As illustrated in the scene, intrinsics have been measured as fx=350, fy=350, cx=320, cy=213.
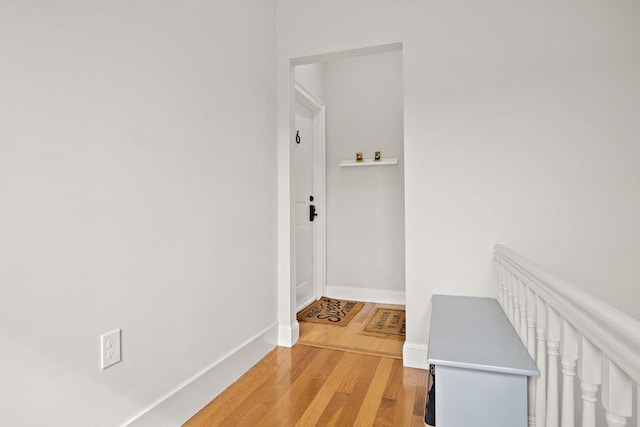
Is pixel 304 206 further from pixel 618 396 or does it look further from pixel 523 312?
pixel 618 396

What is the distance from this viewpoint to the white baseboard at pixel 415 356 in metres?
2.23

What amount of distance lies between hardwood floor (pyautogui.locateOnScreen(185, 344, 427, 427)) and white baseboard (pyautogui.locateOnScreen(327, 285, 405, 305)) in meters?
1.30

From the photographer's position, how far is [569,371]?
98 centimetres

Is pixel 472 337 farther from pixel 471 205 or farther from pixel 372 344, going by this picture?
pixel 372 344

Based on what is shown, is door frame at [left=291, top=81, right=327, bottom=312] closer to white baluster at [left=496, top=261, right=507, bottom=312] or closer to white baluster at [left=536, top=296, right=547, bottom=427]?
white baluster at [left=496, top=261, right=507, bottom=312]

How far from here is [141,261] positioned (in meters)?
1.42

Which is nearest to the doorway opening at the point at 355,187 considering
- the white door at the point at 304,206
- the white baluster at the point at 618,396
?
the white door at the point at 304,206

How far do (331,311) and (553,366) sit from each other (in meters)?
2.38

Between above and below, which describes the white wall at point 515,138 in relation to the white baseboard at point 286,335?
above

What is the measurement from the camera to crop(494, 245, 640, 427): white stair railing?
684 millimetres

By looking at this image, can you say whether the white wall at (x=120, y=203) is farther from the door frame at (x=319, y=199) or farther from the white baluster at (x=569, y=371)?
the door frame at (x=319, y=199)

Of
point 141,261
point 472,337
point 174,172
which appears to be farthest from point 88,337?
point 472,337

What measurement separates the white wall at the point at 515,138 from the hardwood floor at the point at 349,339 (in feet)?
1.02

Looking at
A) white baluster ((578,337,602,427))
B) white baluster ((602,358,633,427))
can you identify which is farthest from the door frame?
white baluster ((602,358,633,427))
